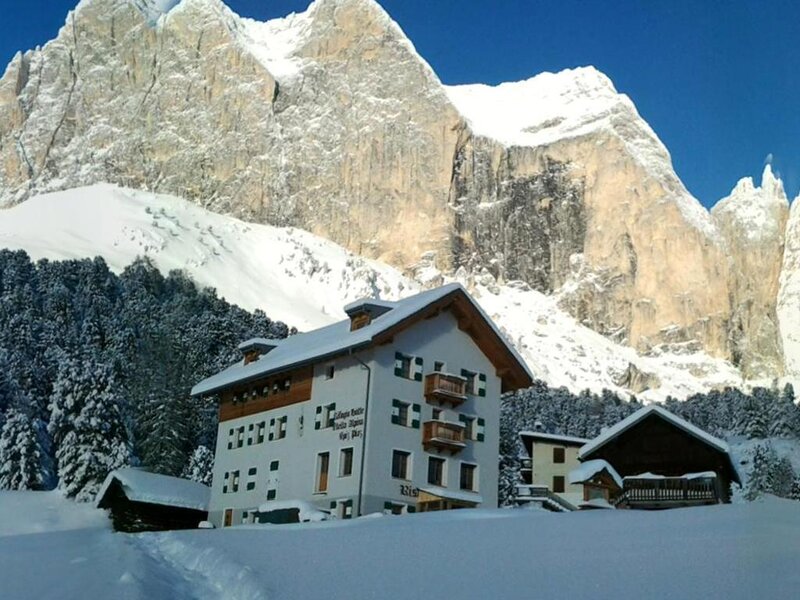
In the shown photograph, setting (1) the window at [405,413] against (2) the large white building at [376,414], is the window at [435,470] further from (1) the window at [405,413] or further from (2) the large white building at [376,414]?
(1) the window at [405,413]

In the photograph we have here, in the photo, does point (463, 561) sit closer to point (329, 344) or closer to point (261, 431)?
point (329, 344)

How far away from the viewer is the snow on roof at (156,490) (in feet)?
157

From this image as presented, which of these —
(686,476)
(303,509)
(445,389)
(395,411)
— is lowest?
(303,509)

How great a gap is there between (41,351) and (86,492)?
113 feet

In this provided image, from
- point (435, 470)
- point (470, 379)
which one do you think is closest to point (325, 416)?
point (435, 470)

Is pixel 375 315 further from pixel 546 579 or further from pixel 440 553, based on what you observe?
pixel 546 579

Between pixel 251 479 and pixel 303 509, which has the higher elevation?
pixel 251 479

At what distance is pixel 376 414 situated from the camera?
153 ft

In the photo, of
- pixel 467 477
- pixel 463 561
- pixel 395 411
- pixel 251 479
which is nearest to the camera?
pixel 463 561

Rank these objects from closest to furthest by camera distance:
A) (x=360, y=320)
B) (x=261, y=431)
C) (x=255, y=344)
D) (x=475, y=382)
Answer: (x=360, y=320), (x=475, y=382), (x=261, y=431), (x=255, y=344)

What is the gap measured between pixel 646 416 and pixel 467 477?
1524 cm

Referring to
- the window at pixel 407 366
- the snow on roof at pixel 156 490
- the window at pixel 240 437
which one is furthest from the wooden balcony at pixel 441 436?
the snow on roof at pixel 156 490

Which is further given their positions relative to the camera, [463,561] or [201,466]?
[201,466]

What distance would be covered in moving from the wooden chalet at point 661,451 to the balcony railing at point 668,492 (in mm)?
226
